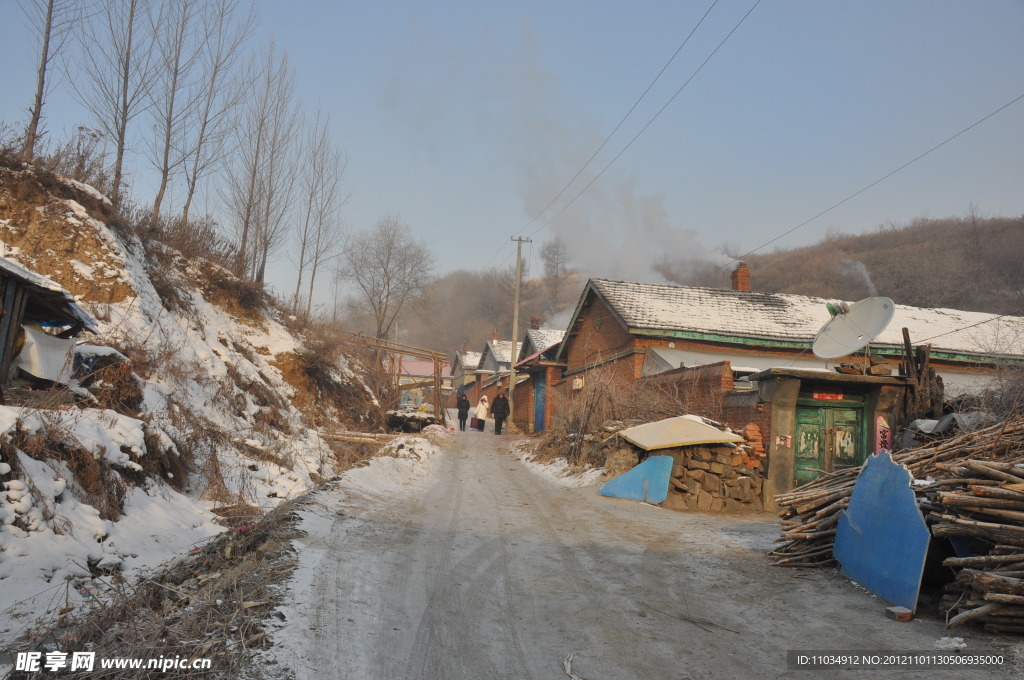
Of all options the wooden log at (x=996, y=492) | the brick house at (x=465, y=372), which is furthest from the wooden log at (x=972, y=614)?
the brick house at (x=465, y=372)

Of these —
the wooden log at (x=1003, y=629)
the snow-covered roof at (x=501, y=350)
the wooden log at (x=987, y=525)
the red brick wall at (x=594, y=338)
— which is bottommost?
Answer: the wooden log at (x=1003, y=629)

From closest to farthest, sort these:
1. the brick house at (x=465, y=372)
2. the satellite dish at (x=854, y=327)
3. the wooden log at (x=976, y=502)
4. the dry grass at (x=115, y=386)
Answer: the wooden log at (x=976, y=502), the dry grass at (x=115, y=386), the satellite dish at (x=854, y=327), the brick house at (x=465, y=372)

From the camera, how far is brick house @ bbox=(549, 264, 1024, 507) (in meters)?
12.3

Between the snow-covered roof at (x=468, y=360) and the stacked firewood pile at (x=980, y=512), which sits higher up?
the snow-covered roof at (x=468, y=360)

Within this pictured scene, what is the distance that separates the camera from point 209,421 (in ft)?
35.9

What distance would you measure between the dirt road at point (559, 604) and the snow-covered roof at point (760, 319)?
11.6m

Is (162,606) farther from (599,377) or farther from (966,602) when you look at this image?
(599,377)

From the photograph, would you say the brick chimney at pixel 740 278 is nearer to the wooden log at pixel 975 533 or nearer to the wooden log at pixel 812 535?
the wooden log at pixel 812 535

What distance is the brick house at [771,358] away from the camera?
40.3 feet

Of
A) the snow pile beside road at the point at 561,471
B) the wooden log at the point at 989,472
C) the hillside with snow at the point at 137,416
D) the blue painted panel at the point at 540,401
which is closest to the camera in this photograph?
the wooden log at the point at 989,472

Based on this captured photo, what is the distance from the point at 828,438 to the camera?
12758 millimetres

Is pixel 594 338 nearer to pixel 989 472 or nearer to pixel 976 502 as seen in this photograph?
pixel 989 472

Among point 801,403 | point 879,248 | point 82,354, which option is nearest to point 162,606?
point 82,354

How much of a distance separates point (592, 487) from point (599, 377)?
382 cm
